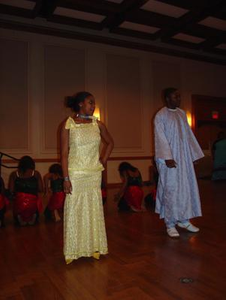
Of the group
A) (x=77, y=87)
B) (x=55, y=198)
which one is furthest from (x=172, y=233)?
(x=77, y=87)

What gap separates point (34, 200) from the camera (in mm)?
3775

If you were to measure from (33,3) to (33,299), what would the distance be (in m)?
6.34

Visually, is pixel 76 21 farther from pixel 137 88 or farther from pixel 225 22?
pixel 225 22

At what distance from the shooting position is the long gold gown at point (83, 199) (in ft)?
7.59

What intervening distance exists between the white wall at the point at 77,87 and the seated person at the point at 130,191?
10.5ft

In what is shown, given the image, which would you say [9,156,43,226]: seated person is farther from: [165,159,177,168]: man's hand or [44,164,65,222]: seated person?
[165,159,177,168]: man's hand

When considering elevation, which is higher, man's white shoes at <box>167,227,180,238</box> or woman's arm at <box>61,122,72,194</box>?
woman's arm at <box>61,122,72,194</box>

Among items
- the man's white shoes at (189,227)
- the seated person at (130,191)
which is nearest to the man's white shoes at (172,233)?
the man's white shoes at (189,227)

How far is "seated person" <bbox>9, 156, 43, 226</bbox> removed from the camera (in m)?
3.72

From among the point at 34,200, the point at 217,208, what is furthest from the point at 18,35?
the point at 217,208

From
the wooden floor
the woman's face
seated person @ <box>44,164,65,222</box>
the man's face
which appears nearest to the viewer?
the wooden floor

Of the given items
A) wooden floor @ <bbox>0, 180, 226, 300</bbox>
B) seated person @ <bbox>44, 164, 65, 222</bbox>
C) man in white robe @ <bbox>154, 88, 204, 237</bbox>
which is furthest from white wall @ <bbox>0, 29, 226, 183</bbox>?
man in white robe @ <bbox>154, 88, 204, 237</bbox>

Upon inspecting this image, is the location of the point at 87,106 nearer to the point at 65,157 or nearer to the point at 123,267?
the point at 65,157

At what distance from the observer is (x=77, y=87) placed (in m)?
7.72
